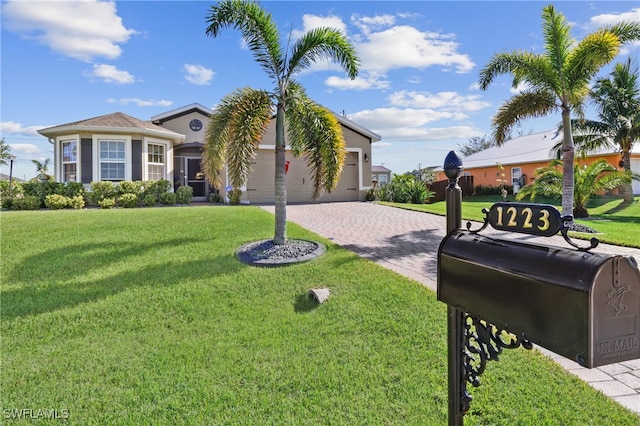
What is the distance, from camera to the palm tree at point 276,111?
7.00 meters

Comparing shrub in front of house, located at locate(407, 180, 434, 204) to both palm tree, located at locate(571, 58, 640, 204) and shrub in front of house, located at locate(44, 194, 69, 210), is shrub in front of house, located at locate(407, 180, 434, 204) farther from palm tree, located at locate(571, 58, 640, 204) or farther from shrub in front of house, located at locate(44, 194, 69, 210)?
shrub in front of house, located at locate(44, 194, 69, 210)

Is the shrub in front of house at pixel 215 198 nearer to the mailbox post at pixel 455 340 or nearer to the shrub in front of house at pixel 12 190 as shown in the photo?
the shrub in front of house at pixel 12 190

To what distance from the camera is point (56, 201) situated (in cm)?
1348

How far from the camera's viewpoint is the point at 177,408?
112 inches

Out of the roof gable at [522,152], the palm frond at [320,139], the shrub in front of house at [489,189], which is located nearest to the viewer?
the palm frond at [320,139]

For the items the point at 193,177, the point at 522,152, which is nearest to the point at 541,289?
the point at 193,177

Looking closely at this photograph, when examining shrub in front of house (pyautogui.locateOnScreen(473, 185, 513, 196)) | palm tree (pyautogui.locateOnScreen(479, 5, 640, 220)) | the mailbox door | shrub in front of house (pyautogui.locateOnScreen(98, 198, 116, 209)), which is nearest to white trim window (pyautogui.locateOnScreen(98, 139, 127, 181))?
shrub in front of house (pyautogui.locateOnScreen(98, 198, 116, 209))

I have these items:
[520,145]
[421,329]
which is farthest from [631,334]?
Answer: [520,145]

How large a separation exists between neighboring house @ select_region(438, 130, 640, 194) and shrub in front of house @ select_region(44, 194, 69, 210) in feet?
68.1

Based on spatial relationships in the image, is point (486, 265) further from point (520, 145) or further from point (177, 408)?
point (520, 145)

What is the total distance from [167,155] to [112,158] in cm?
244

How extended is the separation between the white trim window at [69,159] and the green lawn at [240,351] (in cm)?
1083

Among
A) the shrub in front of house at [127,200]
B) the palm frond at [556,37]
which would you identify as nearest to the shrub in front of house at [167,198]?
the shrub in front of house at [127,200]

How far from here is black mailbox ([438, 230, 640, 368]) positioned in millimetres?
1098
